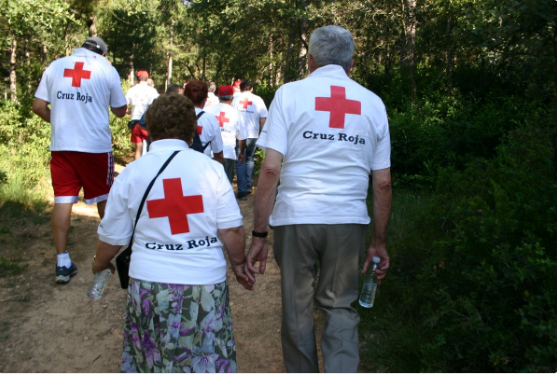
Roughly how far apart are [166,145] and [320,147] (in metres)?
0.81

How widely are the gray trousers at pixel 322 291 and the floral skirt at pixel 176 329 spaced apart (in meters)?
0.42

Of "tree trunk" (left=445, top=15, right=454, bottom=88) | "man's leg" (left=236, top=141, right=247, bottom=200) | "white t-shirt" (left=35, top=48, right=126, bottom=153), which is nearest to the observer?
"white t-shirt" (left=35, top=48, right=126, bottom=153)

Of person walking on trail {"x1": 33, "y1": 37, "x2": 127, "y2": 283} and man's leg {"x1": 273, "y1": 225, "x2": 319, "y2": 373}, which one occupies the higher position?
person walking on trail {"x1": 33, "y1": 37, "x2": 127, "y2": 283}

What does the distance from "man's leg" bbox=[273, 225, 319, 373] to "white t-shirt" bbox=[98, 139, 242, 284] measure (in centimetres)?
45

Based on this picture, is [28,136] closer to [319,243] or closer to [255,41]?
[319,243]

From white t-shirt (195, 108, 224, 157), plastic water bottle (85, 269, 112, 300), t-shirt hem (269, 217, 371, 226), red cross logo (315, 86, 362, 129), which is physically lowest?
plastic water bottle (85, 269, 112, 300)

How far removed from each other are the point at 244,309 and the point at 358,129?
2.36 meters

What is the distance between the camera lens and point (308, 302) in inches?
120

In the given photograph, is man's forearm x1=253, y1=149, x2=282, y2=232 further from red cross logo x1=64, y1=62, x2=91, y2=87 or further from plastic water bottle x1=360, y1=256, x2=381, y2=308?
red cross logo x1=64, y1=62, x2=91, y2=87

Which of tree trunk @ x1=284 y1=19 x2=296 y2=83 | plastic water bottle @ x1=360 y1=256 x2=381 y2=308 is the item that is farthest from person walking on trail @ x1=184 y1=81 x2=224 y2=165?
tree trunk @ x1=284 y1=19 x2=296 y2=83

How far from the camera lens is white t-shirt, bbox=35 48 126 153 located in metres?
4.75

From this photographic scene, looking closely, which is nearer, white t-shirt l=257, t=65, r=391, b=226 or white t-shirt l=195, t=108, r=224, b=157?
white t-shirt l=257, t=65, r=391, b=226

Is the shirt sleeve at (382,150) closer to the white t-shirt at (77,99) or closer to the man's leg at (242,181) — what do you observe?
the white t-shirt at (77,99)

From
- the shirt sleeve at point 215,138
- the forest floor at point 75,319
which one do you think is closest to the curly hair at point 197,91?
the shirt sleeve at point 215,138
